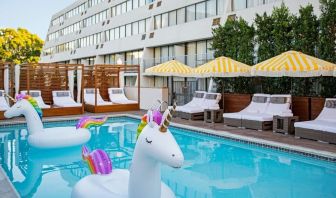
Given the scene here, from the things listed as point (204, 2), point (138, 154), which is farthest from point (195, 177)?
point (204, 2)

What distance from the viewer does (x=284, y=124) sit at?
10.9 metres

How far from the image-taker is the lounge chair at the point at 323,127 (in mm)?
9031

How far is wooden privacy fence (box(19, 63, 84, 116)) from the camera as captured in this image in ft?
52.7

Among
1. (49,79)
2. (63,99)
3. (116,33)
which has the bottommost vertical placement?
(63,99)

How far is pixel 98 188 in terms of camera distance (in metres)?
4.32

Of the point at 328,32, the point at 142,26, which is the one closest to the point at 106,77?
the point at 328,32

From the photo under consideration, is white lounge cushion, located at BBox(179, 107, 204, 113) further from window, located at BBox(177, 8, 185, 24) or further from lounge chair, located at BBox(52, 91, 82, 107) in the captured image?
window, located at BBox(177, 8, 185, 24)

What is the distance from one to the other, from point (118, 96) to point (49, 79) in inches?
151

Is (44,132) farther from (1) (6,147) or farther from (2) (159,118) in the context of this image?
(2) (159,118)

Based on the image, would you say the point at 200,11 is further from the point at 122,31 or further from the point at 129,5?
the point at 122,31

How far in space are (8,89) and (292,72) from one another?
498 inches

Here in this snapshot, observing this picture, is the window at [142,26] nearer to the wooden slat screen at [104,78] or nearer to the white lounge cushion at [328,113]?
the wooden slat screen at [104,78]

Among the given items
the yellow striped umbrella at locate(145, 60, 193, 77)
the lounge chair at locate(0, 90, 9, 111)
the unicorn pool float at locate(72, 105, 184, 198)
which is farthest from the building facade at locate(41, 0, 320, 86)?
the unicorn pool float at locate(72, 105, 184, 198)

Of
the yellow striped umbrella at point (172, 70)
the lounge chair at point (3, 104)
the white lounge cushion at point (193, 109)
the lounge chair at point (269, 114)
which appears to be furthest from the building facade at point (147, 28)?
the lounge chair at point (3, 104)
